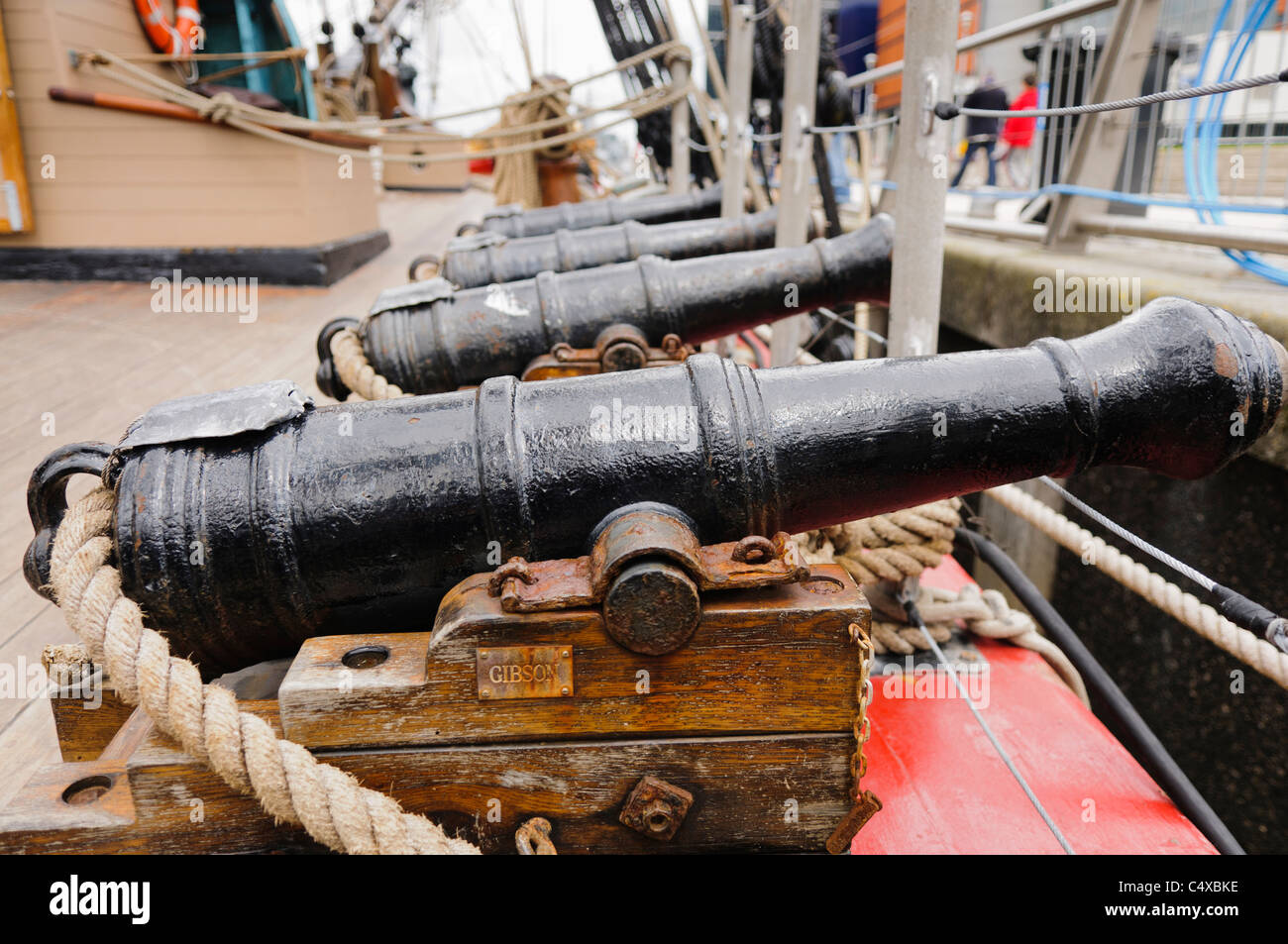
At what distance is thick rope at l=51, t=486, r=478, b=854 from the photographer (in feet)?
3.74

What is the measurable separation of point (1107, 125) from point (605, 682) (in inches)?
129

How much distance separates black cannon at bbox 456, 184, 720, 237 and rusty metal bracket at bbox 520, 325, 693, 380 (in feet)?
9.07

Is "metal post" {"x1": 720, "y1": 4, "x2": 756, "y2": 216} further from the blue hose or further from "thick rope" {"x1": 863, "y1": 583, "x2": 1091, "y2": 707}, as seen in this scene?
"thick rope" {"x1": 863, "y1": 583, "x2": 1091, "y2": 707}

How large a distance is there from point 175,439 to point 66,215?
5017mm

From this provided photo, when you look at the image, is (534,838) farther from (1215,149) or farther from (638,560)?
(1215,149)

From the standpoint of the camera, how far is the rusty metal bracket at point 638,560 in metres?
1.17

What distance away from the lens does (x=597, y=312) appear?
2.65 metres

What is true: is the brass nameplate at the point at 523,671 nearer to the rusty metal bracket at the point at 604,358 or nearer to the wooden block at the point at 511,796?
the wooden block at the point at 511,796

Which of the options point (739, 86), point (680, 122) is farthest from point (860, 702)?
point (680, 122)

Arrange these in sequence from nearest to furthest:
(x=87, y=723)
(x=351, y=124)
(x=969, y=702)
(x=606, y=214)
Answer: (x=87, y=723) < (x=969, y=702) < (x=351, y=124) < (x=606, y=214)

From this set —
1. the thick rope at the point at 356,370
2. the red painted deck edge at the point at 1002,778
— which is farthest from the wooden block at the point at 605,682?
the thick rope at the point at 356,370

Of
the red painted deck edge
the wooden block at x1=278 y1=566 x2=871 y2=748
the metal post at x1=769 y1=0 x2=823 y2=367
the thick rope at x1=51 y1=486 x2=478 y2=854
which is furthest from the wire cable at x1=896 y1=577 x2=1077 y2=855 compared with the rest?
the metal post at x1=769 y1=0 x2=823 y2=367
